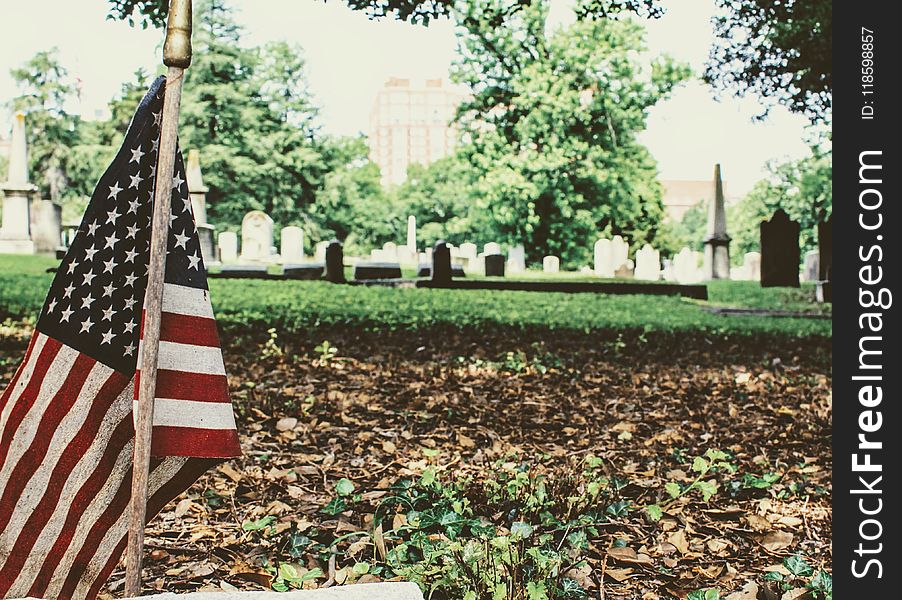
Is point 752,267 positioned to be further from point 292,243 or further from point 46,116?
point 46,116

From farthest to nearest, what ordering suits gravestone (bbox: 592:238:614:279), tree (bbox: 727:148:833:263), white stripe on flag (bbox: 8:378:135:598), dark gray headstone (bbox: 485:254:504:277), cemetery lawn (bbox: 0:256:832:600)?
tree (bbox: 727:148:833:263), gravestone (bbox: 592:238:614:279), dark gray headstone (bbox: 485:254:504:277), cemetery lawn (bbox: 0:256:832:600), white stripe on flag (bbox: 8:378:135:598)

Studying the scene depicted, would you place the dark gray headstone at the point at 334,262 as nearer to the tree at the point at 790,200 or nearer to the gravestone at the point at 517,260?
the gravestone at the point at 517,260

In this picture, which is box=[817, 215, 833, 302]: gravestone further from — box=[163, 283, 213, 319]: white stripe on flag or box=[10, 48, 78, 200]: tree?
box=[10, 48, 78, 200]: tree

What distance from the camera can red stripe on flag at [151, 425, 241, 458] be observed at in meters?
2.07

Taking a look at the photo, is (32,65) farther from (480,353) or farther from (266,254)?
(480,353)

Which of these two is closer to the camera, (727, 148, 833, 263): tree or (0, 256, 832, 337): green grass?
(0, 256, 832, 337): green grass

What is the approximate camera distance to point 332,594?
1.82 metres

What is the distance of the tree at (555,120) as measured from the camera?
88.0ft

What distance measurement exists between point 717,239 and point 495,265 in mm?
6031

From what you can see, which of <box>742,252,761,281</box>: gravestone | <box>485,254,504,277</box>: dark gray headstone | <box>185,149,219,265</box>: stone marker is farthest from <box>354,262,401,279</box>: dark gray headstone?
<box>742,252,761,281</box>: gravestone

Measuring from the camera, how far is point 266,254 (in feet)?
77.5

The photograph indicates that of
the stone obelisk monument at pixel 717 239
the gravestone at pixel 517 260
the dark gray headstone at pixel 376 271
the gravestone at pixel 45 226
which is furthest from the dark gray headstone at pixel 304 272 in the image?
the gravestone at pixel 517 260

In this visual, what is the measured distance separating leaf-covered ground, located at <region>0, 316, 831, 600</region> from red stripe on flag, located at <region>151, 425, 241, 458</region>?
1.70ft

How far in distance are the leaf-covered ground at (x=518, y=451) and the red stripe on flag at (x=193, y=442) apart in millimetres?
519
